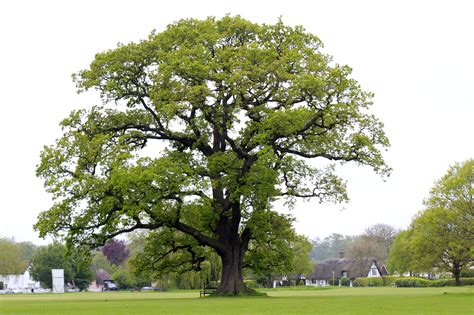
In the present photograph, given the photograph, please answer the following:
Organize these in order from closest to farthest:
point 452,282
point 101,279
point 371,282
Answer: point 452,282
point 371,282
point 101,279

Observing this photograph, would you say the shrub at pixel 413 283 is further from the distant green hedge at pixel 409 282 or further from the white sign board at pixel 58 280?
the white sign board at pixel 58 280

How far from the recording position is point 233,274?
43031 mm

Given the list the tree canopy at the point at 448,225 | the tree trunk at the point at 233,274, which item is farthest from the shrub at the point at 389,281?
the tree trunk at the point at 233,274

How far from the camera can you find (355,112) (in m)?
40.2

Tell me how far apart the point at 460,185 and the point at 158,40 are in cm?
3172

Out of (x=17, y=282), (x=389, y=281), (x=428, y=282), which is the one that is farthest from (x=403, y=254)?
(x=17, y=282)

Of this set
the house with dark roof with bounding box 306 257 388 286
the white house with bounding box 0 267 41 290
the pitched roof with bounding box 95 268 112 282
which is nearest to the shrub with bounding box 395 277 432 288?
the house with dark roof with bounding box 306 257 388 286

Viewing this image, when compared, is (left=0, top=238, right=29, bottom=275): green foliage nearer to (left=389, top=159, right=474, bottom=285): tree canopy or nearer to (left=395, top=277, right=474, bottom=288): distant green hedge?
(left=395, top=277, right=474, bottom=288): distant green hedge

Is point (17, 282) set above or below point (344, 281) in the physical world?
above

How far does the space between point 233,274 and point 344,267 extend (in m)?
96.7

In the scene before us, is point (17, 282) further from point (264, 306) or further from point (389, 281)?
point (264, 306)

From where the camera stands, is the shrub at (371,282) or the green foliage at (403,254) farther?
the shrub at (371,282)

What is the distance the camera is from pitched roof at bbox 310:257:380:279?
432ft

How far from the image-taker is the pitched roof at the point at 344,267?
132m
